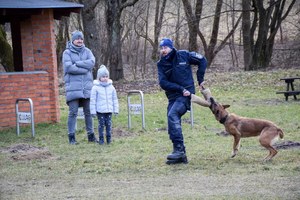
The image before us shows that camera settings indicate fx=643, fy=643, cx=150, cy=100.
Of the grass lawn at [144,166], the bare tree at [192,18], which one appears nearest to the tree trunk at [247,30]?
the bare tree at [192,18]

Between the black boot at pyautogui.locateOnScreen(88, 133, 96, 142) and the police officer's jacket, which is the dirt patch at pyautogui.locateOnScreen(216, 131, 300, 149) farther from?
the black boot at pyautogui.locateOnScreen(88, 133, 96, 142)

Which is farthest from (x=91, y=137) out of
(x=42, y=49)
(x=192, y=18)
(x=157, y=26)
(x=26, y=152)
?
(x=157, y=26)

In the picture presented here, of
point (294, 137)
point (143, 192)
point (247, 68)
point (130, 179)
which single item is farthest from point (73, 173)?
point (247, 68)

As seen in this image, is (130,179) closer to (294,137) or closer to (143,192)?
(143,192)

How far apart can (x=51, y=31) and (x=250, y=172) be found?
28.2ft

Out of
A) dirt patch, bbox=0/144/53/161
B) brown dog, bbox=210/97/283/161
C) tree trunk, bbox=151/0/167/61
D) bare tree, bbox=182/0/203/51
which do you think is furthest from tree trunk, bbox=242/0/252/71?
brown dog, bbox=210/97/283/161

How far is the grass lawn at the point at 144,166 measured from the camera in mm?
8078

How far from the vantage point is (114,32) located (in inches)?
1147

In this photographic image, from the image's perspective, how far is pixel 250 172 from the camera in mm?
9094

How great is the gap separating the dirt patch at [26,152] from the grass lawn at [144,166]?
18 mm

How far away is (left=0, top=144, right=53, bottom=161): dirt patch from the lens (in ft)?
37.3

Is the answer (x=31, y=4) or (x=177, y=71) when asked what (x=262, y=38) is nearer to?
(x=31, y=4)

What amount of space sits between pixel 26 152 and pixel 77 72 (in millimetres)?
1888

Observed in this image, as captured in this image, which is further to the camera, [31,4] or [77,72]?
[31,4]
